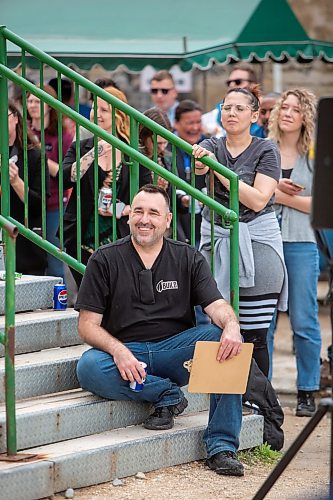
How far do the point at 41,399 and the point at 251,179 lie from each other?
182cm

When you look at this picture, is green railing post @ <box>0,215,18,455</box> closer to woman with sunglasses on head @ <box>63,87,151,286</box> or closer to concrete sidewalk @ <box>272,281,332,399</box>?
woman with sunglasses on head @ <box>63,87,151,286</box>

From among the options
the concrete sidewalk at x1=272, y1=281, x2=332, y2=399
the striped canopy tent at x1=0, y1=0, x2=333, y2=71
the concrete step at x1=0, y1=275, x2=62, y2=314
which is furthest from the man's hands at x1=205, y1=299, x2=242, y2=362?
the striped canopy tent at x1=0, y1=0, x2=333, y2=71

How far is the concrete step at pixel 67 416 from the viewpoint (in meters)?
5.52

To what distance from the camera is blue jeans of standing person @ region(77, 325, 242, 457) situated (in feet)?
19.2

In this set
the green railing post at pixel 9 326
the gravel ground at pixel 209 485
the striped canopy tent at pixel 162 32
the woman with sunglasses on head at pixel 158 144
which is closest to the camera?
the green railing post at pixel 9 326

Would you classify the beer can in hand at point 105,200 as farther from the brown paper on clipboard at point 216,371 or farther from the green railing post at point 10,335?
the green railing post at point 10,335

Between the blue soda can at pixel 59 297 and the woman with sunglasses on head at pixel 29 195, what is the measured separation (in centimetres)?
50

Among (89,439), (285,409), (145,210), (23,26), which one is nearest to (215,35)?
(23,26)

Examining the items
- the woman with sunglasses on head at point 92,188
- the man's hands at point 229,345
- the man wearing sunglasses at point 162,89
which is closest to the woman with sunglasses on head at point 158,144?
the woman with sunglasses on head at point 92,188

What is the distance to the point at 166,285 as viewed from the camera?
5938 millimetres

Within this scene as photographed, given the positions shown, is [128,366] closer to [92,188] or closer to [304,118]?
[92,188]

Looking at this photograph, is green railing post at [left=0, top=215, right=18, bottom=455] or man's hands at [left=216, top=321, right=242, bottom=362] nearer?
green railing post at [left=0, top=215, right=18, bottom=455]

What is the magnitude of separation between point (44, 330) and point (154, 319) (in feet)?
2.50

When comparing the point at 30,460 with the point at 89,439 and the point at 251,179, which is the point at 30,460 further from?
the point at 251,179
